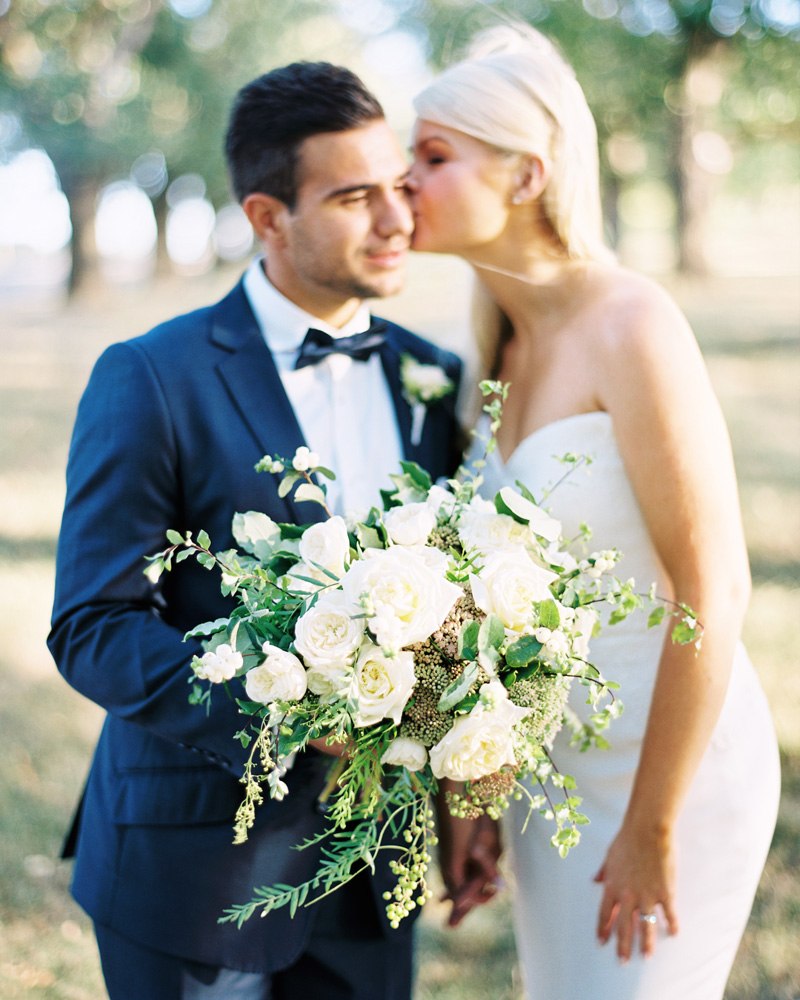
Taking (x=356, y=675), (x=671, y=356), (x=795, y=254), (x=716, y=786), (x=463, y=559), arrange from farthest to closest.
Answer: (x=795, y=254) → (x=716, y=786) → (x=671, y=356) → (x=463, y=559) → (x=356, y=675)

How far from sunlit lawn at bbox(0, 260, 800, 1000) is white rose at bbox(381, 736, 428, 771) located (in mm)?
1634

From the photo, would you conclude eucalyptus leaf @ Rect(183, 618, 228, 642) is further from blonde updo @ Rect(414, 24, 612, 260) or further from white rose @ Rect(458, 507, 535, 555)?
blonde updo @ Rect(414, 24, 612, 260)

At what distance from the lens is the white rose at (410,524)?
1.96 m

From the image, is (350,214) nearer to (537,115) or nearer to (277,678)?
(537,115)

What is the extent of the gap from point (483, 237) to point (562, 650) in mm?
1338

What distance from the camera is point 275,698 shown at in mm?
1860

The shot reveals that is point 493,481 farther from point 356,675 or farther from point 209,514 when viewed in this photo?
point 356,675

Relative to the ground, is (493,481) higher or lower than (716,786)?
higher

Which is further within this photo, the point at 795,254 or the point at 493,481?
the point at 795,254

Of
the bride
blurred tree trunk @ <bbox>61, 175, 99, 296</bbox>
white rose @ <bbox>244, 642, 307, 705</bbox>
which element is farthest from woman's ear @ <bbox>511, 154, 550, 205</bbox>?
blurred tree trunk @ <bbox>61, 175, 99, 296</bbox>

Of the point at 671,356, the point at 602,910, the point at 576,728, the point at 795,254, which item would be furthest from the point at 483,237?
the point at 795,254

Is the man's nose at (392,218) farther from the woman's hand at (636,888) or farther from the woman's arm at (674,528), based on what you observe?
the woman's hand at (636,888)

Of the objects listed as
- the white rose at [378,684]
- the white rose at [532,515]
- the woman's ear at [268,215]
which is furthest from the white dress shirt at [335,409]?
the white rose at [378,684]

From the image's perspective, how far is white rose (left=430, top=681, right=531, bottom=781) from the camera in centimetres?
181
